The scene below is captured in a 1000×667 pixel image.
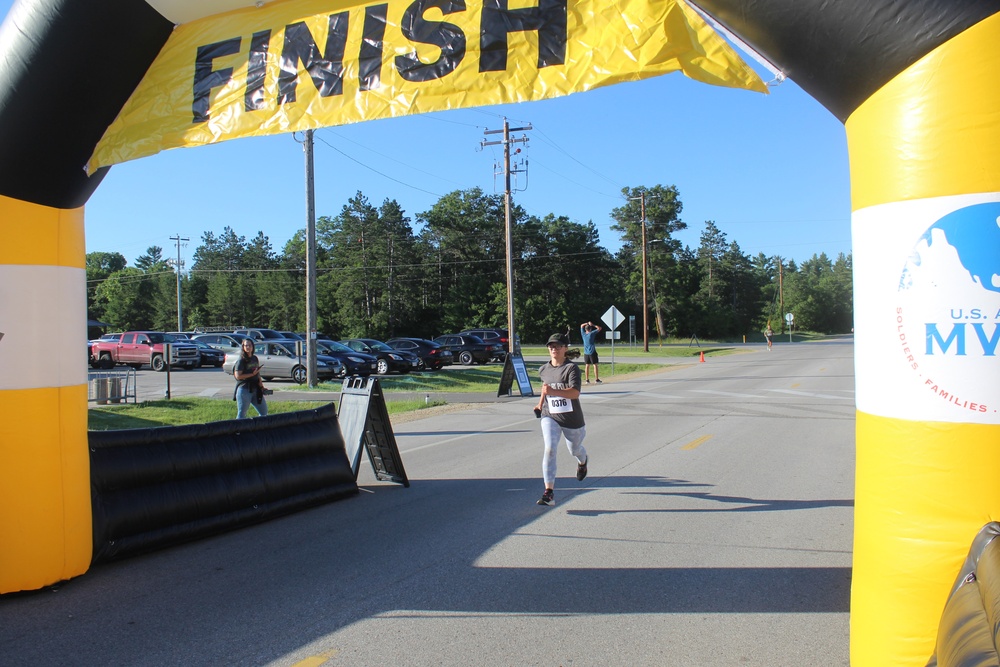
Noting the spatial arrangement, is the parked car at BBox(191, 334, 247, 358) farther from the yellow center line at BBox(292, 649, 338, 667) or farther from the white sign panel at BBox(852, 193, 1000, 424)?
the white sign panel at BBox(852, 193, 1000, 424)

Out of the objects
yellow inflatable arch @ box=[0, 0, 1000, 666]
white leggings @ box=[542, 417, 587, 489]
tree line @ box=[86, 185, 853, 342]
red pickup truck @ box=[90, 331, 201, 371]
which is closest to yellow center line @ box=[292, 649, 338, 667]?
yellow inflatable arch @ box=[0, 0, 1000, 666]

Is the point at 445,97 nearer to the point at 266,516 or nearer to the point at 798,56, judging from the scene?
the point at 798,56

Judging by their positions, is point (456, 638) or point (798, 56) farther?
point (456, 638)

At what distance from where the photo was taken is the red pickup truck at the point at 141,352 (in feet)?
114

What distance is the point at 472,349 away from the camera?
129 ft

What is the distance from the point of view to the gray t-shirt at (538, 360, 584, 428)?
7.68 m

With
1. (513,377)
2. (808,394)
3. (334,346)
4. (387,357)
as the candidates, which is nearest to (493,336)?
(387,357)

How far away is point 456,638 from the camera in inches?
174

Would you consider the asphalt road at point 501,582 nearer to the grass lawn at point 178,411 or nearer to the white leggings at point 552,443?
the white leggings at point 552,443

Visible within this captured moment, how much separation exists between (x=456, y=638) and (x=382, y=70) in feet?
12.5

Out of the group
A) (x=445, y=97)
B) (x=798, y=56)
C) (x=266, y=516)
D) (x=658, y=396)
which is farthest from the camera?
(x=658, y=396)

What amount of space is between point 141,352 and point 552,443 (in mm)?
32983

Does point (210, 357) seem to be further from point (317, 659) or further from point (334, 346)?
point (317, 659)

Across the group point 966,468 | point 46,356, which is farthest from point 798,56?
point 46,356
